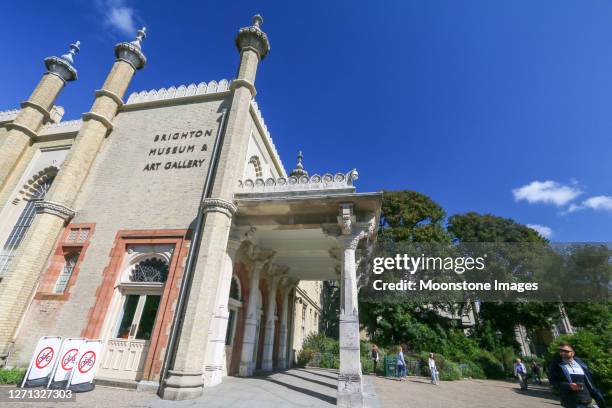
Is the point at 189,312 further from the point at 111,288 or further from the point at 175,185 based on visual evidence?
the point at 175,185

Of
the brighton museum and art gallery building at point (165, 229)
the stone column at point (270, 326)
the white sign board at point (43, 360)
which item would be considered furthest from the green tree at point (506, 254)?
the white sign board at point (43, 360)

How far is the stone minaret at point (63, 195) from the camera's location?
919 cm

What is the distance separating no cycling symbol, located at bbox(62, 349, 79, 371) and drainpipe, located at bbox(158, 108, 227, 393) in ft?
6.83

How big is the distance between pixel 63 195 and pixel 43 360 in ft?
20.1

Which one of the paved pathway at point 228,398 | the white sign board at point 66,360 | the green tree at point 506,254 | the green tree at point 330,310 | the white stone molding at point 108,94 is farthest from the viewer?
the green tree at point 330,310

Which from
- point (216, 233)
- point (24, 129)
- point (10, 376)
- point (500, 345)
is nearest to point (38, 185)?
point (24, 129)

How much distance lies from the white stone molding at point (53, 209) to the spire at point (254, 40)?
921 centimetres

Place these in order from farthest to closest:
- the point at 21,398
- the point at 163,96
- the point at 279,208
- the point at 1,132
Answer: the point at 1,132 < the point at 163,96 < the point at 279,208 < the point at 21,398

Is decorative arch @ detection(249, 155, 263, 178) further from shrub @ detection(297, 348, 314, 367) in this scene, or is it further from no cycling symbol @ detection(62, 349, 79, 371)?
shrub @ detection(297, 348, 314, 367)

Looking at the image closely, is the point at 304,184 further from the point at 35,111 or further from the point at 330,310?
the point at 330,310

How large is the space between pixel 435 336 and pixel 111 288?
1976 cm

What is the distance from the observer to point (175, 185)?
34.8 feet

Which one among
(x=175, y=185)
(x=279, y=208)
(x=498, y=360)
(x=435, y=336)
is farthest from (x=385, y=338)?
(x=175, y=185)

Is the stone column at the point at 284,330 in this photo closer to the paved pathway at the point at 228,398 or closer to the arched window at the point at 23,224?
the paved pathway at the point at 228,398
